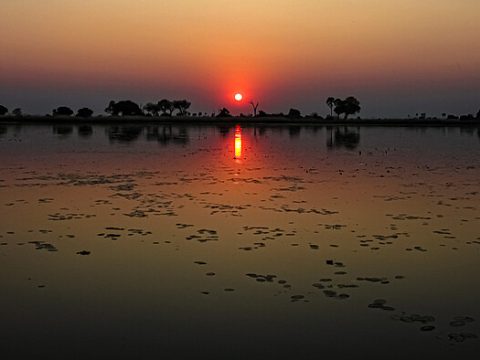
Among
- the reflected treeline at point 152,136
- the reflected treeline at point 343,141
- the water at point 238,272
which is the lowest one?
the water at point 238,272

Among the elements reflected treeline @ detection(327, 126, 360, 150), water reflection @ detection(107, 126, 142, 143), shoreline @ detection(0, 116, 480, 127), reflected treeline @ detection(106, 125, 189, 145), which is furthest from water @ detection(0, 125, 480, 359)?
shoreline @ detection(0, 116, 480, 127)

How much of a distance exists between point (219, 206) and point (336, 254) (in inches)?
235

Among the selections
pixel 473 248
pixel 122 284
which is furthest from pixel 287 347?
Result: pixel 473 248

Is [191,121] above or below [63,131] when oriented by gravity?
above

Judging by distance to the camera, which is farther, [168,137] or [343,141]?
[168,137]

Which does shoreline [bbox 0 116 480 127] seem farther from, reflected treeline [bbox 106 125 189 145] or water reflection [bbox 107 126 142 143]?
reflected treeline [bbox 106 125 189 145]

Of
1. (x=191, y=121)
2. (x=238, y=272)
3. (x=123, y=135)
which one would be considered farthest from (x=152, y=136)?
(x=191, y=121)

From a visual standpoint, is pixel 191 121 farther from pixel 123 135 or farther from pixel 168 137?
pixel 168 137

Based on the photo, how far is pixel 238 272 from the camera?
963cm

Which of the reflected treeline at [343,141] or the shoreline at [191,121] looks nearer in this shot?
the reflected treeline at [343,141]

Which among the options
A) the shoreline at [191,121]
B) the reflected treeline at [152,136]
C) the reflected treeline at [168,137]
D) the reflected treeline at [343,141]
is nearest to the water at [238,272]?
the reflected treeline at [343,141]

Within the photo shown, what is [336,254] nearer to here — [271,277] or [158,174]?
[271,277]

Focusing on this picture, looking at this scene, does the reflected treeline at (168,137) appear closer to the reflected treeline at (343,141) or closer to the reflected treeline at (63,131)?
the reflected treeline at (63,131)

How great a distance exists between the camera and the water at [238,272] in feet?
22.4
